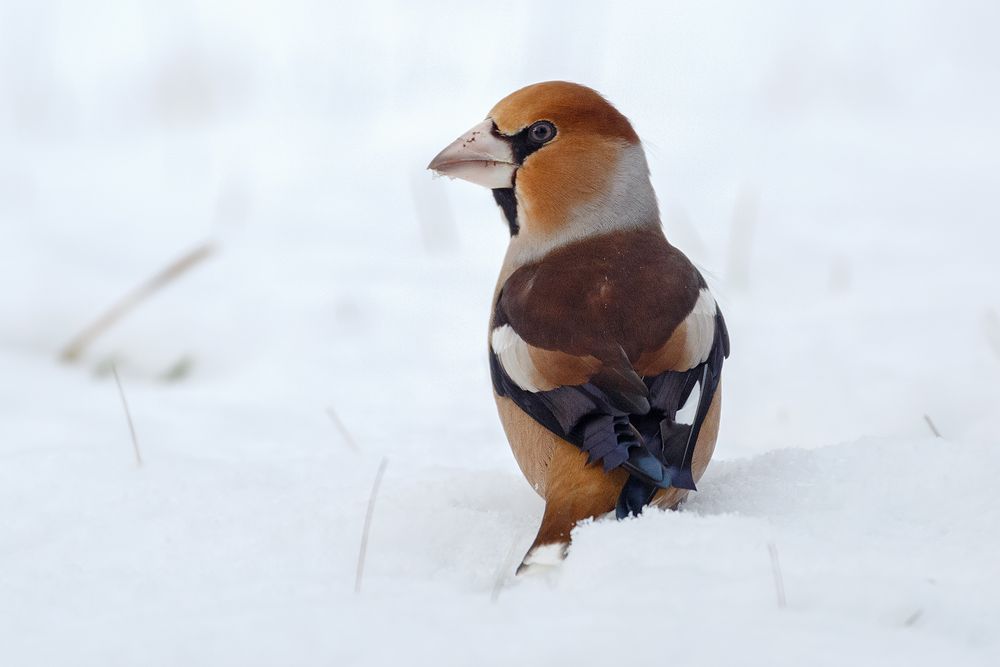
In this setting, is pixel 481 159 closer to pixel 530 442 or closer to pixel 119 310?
pixel 530 442

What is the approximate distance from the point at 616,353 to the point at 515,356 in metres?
0.25

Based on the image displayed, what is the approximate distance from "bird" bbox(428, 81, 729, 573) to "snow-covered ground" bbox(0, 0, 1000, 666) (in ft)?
0.52

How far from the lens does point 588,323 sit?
254 cm

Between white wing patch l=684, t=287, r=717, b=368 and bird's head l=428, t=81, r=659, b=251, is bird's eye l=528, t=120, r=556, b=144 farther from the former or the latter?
white wing patch l=684, t=287, r=717, b=368

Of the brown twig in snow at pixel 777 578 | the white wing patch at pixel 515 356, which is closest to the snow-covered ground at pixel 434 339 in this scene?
the brown twig in snow at pixel 777 578

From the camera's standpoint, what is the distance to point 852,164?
21.9ft

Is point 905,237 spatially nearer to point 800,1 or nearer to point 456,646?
point 800,1

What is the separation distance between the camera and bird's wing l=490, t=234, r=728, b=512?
2334 mm

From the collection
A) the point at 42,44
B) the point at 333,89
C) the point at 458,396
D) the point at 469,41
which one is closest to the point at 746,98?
the point at 469,41

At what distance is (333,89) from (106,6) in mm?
2085

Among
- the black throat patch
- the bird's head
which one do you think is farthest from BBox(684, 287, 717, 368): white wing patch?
the black throat patch

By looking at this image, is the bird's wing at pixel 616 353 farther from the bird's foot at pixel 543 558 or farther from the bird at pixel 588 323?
the bird's foot at pixel 543 558

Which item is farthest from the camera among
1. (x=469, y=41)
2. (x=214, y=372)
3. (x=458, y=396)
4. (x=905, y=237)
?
(x=469, y=41)

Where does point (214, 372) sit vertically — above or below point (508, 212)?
below
